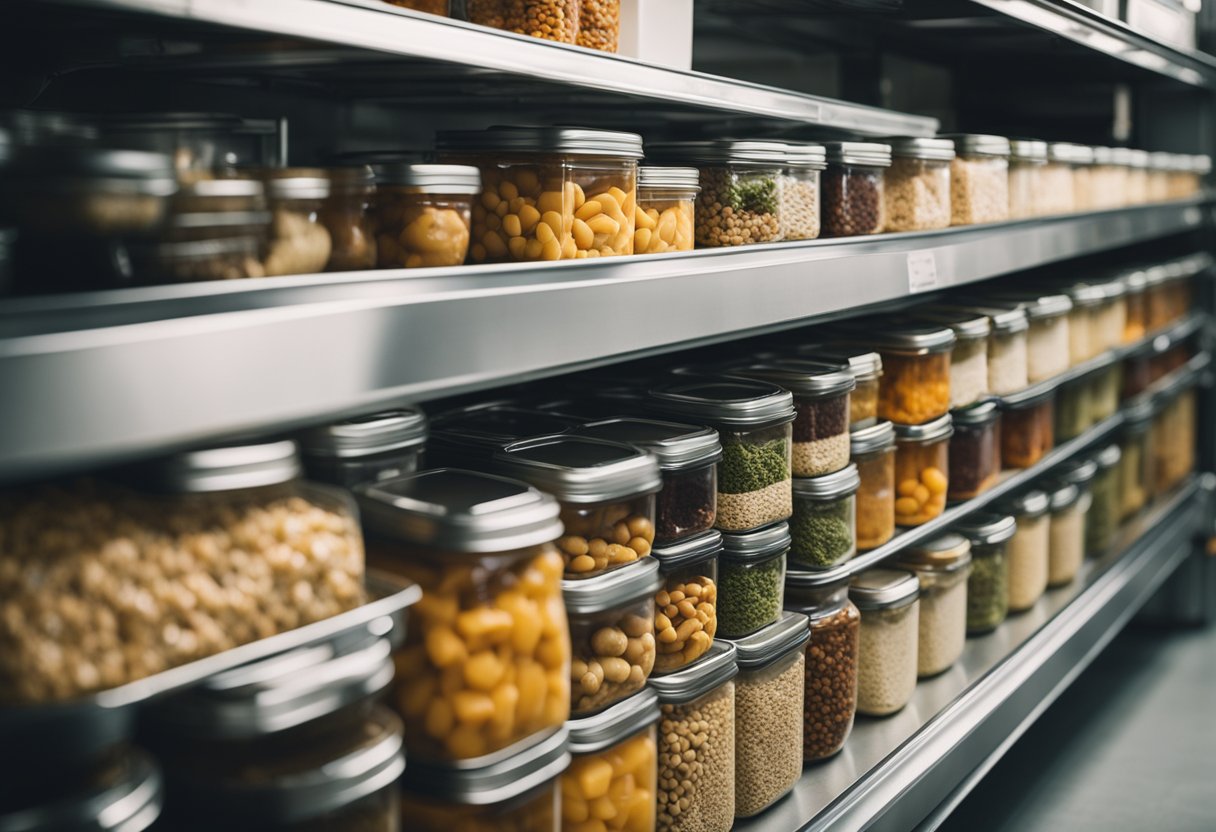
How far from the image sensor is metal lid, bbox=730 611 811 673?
1.74 m

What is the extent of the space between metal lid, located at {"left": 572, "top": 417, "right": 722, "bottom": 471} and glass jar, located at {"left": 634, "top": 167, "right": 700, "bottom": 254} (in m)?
0.24

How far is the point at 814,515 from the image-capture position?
6.52ft

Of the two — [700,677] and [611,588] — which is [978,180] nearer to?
[700,677]

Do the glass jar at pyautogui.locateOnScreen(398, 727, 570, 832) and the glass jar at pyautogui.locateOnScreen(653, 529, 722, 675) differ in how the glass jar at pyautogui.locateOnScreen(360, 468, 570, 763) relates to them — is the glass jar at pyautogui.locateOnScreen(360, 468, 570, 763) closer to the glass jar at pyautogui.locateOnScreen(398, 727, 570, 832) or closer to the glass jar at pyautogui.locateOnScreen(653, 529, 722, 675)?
the glass jar at pyautogui.locateOnScreen(398, 727, 570, 832)

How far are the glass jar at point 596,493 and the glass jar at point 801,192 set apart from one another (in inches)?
21.0

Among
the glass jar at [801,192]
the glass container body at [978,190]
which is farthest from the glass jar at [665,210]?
the glass container body at [978,190]

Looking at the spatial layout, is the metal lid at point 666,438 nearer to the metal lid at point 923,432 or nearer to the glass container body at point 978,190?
the metal lid at point 923,432

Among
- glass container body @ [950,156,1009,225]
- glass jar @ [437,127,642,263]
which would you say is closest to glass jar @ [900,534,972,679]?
glass container body @ [950,156,1009,225]

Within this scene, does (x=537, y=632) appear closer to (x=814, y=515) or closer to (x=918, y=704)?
(x=814, y=515)

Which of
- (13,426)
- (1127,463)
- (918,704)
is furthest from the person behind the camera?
(1127,463)

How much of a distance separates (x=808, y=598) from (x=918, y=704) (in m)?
0.44

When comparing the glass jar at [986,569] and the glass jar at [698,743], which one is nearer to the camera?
the glass jar at [698,743]

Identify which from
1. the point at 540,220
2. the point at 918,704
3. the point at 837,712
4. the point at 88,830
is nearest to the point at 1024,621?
the point at 918,704

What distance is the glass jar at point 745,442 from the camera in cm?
175
